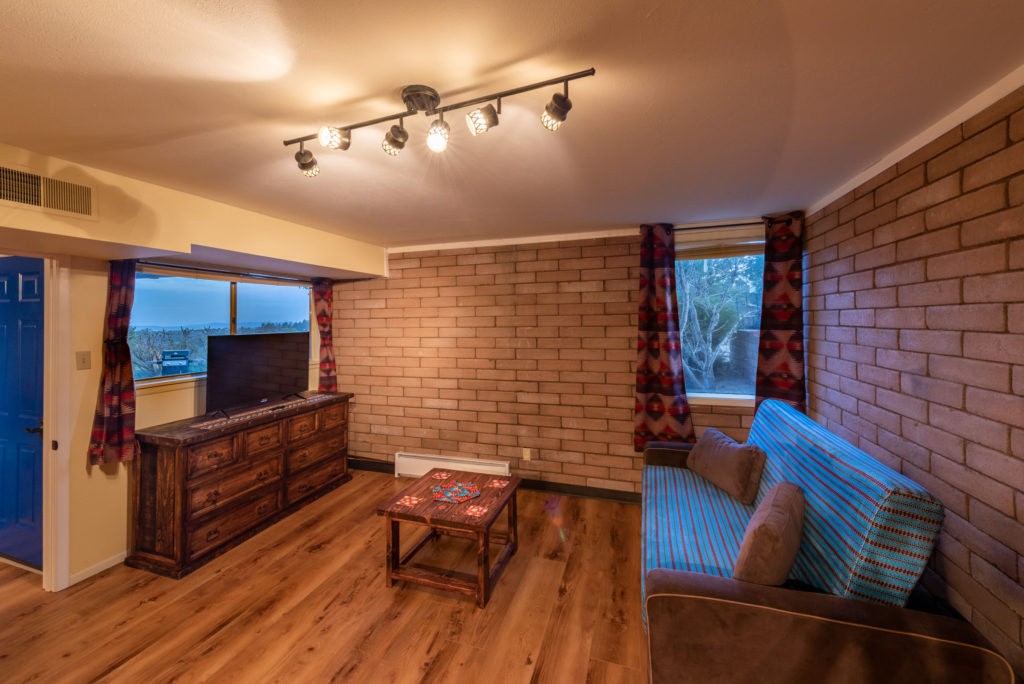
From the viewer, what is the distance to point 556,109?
1.20m

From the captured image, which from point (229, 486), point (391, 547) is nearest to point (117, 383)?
point (229, 486)

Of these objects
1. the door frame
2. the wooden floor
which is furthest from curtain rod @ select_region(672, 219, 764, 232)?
the door frame

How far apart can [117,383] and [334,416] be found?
1.58 m

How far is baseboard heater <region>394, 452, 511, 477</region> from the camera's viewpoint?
365 centimetres

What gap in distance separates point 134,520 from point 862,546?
12.7 ft

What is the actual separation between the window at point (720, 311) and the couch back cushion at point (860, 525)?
1.46 metres

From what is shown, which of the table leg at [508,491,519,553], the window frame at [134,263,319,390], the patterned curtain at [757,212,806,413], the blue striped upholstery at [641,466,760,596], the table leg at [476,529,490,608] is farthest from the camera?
the patterned curtain at [757,212,806,413]

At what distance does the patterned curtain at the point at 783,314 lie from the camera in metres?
2.87

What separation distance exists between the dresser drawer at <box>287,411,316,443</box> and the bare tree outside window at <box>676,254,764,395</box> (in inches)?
129

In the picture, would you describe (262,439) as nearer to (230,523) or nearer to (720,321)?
(230,523)

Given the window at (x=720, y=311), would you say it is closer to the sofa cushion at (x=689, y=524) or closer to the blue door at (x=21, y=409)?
the sofa cushion at (x=689, y=524)

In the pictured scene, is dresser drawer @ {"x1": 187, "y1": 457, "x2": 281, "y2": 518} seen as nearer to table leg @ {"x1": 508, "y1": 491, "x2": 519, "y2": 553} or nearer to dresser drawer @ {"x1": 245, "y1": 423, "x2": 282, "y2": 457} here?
dresser drawer @ {"x1": 245, "y1": 423, "x2": 282, "y2": 457}

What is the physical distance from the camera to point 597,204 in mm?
2605

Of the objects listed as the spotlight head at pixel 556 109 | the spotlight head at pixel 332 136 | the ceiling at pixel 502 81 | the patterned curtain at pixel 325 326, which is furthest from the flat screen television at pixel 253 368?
the spotlight head at pixel 556 109
